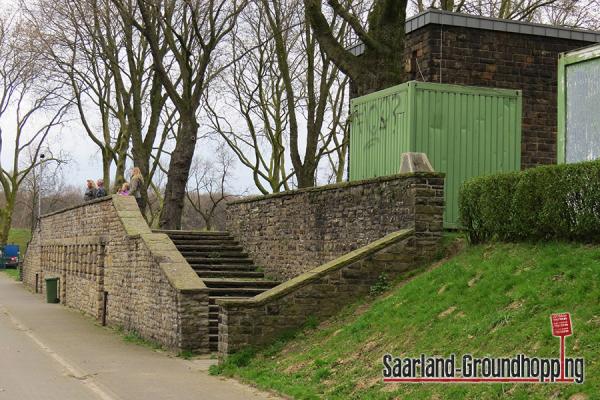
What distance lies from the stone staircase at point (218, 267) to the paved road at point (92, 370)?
1.82 meters

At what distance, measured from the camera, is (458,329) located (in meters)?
10.2

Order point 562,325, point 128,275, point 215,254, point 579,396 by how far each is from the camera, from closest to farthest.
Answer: point 579,396, point 562,325, point 128,275, point 215,254

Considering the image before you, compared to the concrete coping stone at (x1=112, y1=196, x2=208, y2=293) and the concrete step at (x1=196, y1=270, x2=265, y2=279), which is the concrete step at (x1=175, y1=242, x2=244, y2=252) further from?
the concrete step at (x1=196, y1=270, x2=265, y2=279)

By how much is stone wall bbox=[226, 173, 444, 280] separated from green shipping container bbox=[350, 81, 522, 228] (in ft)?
3.03

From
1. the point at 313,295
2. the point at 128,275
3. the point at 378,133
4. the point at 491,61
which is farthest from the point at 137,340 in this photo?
the point at 491,61

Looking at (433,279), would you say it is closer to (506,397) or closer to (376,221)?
(376,221)

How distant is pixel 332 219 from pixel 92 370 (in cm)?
540

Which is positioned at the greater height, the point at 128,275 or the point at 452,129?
Answer: the point at 452,129

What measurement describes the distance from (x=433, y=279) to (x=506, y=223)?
1.33 m

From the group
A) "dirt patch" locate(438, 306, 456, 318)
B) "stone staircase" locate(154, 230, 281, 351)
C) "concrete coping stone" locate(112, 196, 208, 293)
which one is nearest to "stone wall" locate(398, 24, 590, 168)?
"stone staircase" locate(154, 230, 281, 351)

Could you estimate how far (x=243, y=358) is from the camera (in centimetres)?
1358

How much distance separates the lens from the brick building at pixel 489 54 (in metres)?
19.2

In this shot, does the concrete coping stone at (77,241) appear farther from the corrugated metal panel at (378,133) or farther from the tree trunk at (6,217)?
the tree trunk at (6,217)

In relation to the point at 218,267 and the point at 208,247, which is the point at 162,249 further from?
the point at 208,247
